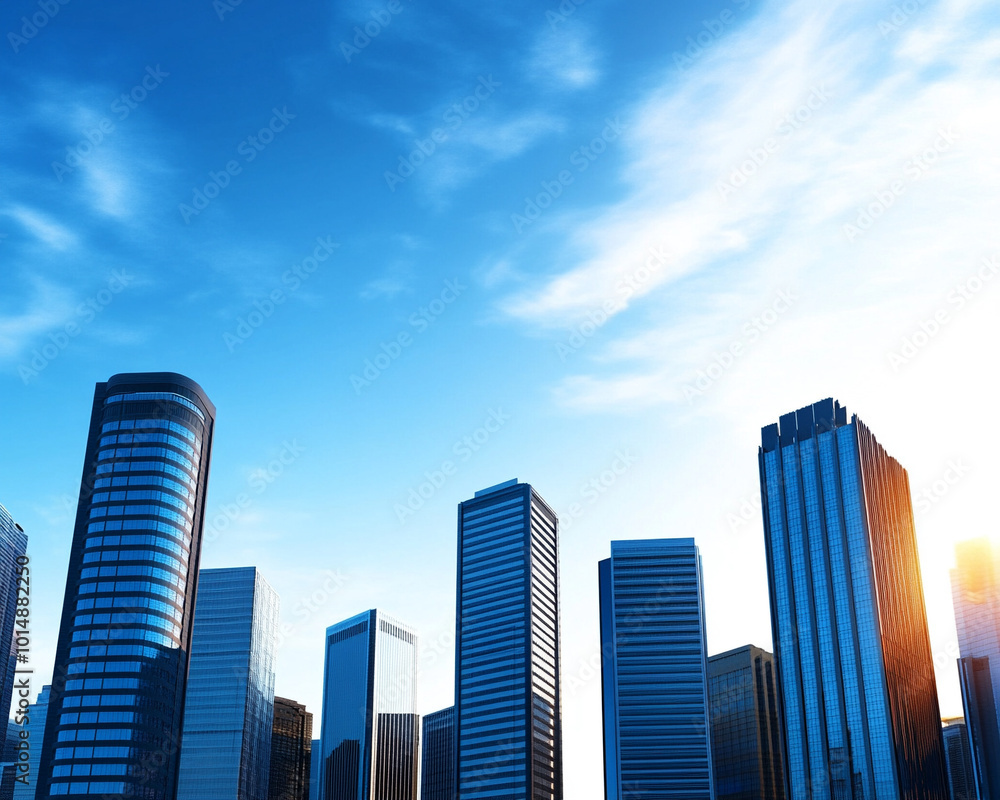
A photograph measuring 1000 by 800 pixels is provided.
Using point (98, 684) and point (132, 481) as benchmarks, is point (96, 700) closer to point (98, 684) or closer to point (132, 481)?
point (98, 684)

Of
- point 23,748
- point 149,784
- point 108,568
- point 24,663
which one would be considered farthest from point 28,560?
point 149,784

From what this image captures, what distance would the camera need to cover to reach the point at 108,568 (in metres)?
181

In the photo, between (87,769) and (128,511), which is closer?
(87,769)

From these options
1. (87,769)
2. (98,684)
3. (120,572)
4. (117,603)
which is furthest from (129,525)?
(87,769)

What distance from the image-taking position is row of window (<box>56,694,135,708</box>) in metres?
174

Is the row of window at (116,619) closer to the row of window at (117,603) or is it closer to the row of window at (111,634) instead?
the row of window at (111,634)

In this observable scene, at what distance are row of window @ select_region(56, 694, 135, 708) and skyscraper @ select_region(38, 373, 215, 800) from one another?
169mm

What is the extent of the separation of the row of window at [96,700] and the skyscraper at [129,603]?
0.17m

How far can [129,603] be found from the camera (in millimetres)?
180125

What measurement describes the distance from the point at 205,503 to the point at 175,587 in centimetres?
1869

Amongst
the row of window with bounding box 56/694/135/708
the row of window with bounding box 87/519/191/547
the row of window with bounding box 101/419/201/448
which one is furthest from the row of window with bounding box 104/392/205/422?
the row of window with bounding box 56/694/135/708

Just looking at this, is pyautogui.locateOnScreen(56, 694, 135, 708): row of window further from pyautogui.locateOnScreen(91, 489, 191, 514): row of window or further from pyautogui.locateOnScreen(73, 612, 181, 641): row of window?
pyautogui.locateOnScreen(91, 489, 191, 514): row of window

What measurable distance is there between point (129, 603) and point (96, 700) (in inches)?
655

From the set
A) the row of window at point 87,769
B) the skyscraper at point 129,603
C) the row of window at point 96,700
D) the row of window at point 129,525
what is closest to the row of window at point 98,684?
the skyscraper at point 129,603
